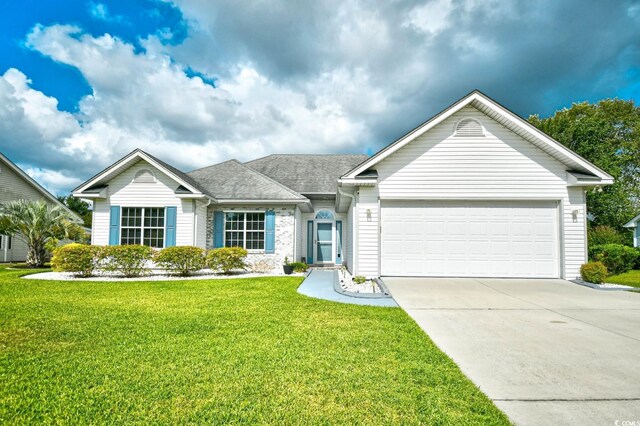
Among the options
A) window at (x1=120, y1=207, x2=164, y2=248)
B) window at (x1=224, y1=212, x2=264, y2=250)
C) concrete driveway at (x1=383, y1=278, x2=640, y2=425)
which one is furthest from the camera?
window at (x1=224, y1=212, x2=264, y2=250)

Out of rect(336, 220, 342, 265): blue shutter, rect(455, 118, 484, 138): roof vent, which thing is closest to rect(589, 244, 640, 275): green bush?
rect(455, 118, 484, 138): roof vent

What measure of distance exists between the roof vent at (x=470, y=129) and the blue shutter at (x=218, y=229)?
34.7 ft

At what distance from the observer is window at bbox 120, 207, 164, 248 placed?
1453cm

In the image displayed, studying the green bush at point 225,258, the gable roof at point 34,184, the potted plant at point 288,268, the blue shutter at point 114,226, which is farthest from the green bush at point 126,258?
the gable roof at point 34,184

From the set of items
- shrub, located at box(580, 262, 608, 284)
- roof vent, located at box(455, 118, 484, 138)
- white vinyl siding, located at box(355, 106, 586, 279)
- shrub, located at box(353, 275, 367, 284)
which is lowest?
shrub, located at box(353, 275, 367, 284)

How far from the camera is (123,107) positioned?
19.8 meters

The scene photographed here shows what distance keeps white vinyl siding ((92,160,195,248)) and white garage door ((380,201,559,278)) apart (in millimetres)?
8495

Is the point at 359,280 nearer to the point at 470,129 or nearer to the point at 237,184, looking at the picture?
the point at 470,129

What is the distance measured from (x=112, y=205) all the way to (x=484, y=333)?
1499cm

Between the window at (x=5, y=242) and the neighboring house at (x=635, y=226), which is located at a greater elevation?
the neighboring house at (x=635, y=226)

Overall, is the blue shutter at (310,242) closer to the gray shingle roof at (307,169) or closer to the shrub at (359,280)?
the gray shingle roof at (307,169)

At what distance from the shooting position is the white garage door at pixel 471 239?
11.2m

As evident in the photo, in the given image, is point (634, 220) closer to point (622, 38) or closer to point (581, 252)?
point (622, 38)

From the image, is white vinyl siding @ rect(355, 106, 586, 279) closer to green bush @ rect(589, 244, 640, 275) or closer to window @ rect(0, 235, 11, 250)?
green bush @ rect(589, 244, 640, 275)
